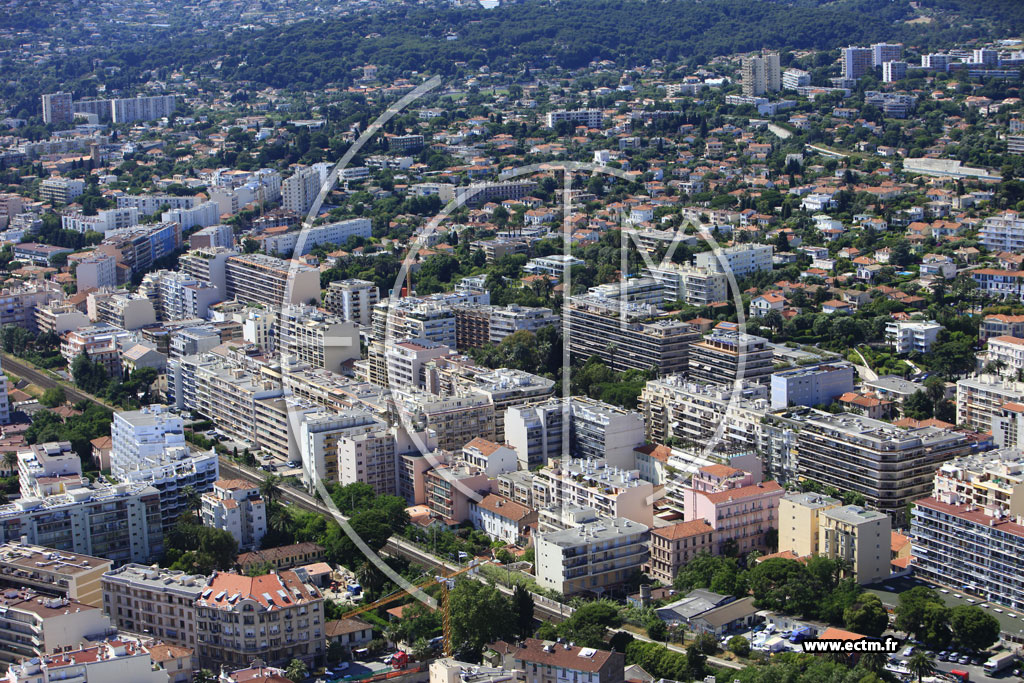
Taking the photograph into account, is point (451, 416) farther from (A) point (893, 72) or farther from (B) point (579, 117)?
(A) point (893, 72)

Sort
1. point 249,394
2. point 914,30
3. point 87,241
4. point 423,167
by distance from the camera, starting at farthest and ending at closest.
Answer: point 914,30 < point 423,167 < point 87,241 < point 249,394

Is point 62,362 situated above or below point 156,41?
below

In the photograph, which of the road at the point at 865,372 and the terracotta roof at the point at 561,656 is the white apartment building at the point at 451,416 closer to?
the terracotta roof at the point at 561,656

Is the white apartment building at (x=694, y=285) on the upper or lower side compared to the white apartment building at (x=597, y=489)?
upper

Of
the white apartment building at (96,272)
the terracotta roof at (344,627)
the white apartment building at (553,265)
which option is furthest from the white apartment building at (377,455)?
the white apartment building at (96,272)

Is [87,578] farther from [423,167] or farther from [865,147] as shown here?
[865,147]

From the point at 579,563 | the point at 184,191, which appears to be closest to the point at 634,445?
the point at 579,563
